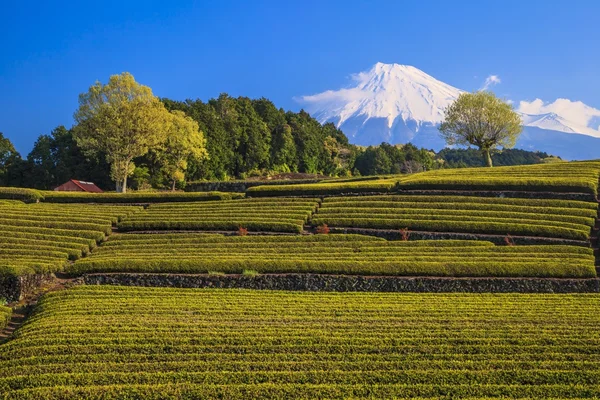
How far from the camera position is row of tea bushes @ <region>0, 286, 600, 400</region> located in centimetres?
1277

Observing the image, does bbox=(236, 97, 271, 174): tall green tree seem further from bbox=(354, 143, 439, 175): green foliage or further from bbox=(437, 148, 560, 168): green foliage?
bbox=(437, 148, 560, 168): green foliage

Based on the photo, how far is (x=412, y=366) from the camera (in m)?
14.2

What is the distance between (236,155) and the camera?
8269 cm

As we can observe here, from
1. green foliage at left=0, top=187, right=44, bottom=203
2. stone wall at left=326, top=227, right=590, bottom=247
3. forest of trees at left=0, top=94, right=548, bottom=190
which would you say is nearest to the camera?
stone wall at left=326, top=227, right=590, bottom=247

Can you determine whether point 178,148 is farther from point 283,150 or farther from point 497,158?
point 497,158

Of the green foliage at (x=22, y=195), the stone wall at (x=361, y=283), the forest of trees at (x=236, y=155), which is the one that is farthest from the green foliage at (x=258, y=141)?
the stone wall at (x=361, y=283)

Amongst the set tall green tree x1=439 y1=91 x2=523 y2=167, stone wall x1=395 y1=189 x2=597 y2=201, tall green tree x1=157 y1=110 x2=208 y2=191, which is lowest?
stone wall x1=395 y1=189 x2=597 y2=201

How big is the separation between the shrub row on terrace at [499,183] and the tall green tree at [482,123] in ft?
49.4

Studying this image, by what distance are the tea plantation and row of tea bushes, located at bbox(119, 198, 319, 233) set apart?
0.16 m

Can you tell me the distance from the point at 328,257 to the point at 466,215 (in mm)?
13726

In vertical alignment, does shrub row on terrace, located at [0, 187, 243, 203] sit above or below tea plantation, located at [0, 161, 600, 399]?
above

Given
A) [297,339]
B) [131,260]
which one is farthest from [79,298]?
[297,339]

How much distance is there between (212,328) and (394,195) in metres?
Result: 29.6

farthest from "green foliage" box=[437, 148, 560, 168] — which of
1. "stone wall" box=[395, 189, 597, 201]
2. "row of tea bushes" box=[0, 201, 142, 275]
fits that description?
"row of tea bushes" box=[0, 201, 142, 275]
